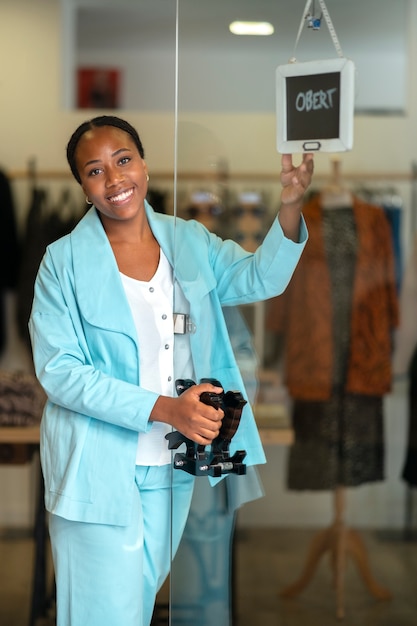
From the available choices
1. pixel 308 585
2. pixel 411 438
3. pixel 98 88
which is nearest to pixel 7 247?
pixel 98 88

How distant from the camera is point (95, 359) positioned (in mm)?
1602

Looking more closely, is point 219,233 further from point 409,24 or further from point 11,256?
point 11,256

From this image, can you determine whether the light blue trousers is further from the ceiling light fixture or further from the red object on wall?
the red object on wall

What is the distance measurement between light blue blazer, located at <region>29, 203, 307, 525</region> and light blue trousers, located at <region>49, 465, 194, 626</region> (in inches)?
1.4

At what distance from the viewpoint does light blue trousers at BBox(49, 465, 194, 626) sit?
1.59 metres

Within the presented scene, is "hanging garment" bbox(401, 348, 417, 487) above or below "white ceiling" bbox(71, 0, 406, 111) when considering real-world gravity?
below

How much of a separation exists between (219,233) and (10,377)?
1190mm

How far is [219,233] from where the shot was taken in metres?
1.81

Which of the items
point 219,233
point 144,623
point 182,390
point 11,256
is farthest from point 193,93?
point 11,256

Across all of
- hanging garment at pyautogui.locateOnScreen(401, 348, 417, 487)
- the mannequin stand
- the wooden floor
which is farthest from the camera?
hanging garment at pyautogui.locateOnScreen(401, 348, 417, 487)

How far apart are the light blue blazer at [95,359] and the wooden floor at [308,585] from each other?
0.70m

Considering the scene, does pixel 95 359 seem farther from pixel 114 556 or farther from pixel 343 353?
pixel 343 353

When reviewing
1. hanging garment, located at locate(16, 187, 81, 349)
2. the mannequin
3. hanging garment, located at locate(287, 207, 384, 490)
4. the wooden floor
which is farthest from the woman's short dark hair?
hanging garment, located at locate(16, 187, 81, 349)

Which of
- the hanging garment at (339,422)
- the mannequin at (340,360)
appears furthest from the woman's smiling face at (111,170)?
the hanging garment at (339,422)
